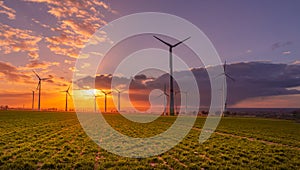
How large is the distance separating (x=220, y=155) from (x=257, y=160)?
252 centimetres

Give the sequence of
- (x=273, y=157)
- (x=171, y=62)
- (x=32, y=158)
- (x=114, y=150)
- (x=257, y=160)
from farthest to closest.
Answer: (x=171, y=62), (x=114, y=150), (x=273, y=157), (x=257, y=160), (x=32, y=158)

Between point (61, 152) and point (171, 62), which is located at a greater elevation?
point (171, 62)

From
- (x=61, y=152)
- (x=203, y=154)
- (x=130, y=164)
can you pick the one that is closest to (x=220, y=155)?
(x=203, y=154)

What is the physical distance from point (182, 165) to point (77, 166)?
236 inches

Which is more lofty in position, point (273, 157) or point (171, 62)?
point (171, 62)

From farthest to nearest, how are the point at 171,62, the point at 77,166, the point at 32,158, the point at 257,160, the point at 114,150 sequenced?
the point at 171,62 < the point at 114,150 < the point at 257,160 < the point at 32,158 < the point at 77,166

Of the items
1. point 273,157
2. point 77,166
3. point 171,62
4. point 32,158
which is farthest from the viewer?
point 171,62

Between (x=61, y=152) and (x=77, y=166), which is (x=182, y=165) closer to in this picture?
(x=77, y=166)

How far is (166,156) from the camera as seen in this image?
58.4 ft

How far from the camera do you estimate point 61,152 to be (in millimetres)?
18422

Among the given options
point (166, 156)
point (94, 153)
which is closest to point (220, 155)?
point (166, 156)

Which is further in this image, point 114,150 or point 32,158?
point 114,150

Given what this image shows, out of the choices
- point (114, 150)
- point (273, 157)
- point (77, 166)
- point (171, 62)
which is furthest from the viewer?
point (171, 62)

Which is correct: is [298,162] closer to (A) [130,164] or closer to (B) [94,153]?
(A) [130,164]
